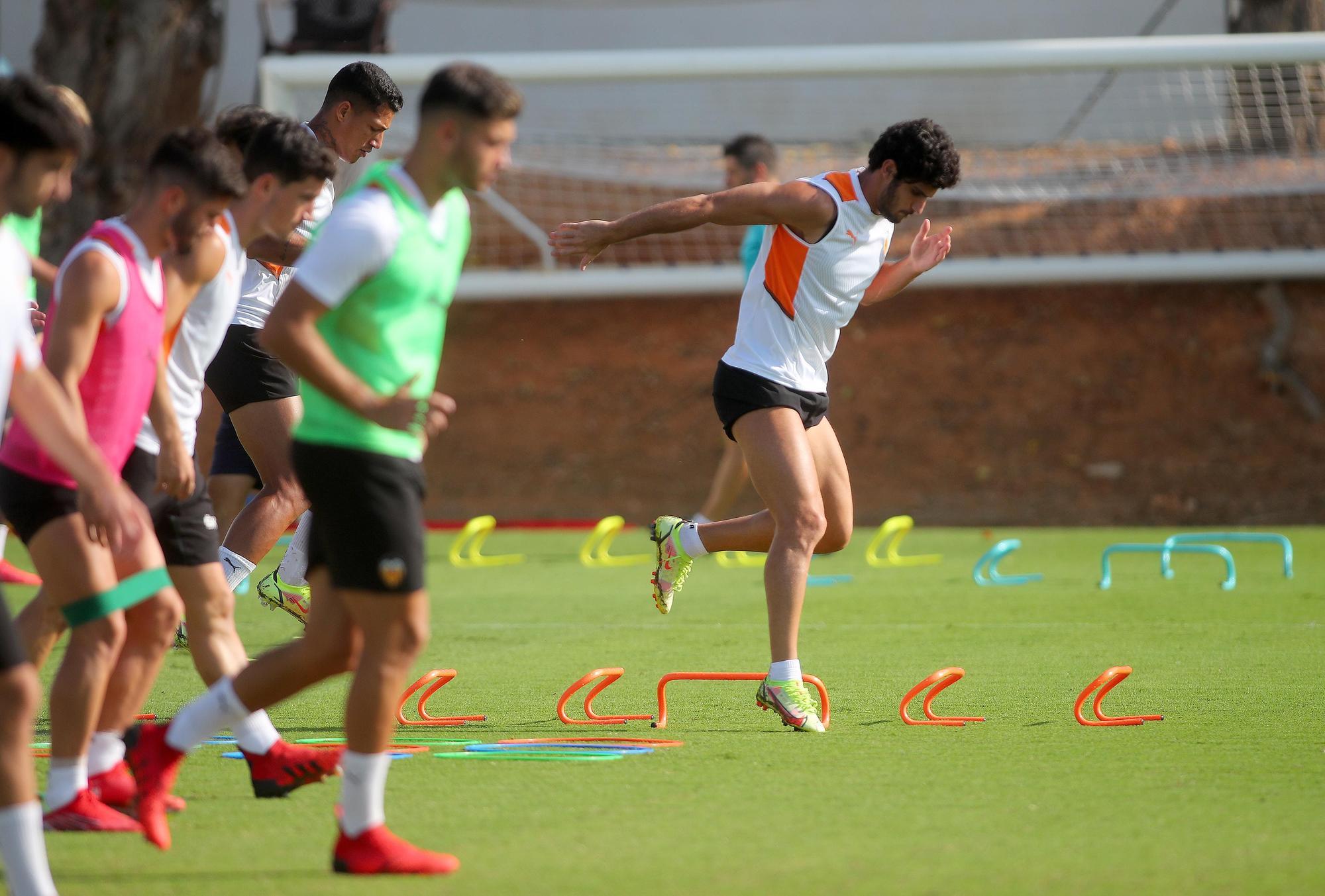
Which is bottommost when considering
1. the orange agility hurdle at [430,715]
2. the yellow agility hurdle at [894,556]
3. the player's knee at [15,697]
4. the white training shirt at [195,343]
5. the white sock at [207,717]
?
the yellow agility hurdle at [894,556]

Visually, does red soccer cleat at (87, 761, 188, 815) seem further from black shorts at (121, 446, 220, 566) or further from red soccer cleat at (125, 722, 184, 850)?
black shorts at (121, 446, 220, 566)

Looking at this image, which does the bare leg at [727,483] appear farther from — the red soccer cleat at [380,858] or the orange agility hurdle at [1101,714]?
the red soccer cleat at [380,858]

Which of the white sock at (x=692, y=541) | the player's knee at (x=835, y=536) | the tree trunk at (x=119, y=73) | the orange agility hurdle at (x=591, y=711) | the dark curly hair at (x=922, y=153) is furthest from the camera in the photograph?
the tree trunk at (x=119, y=73)

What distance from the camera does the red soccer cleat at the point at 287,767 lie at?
14.0ft

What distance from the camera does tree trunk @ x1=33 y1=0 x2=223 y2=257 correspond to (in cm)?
1584

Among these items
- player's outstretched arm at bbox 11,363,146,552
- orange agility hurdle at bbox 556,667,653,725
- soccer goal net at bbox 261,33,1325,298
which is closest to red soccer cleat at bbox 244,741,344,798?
player's outstretched arm at bbox 11,363,146,552

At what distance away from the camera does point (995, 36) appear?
59.7ft

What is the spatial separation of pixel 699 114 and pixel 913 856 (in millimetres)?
14168

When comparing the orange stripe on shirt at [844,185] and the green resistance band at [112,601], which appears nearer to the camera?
the green resistance band at [112,601]

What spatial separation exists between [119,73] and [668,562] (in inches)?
455

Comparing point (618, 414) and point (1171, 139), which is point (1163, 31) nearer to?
point (1171, 139)

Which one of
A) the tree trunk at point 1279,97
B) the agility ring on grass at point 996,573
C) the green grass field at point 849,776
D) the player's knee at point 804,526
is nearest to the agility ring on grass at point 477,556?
the green grass field at point 849,776

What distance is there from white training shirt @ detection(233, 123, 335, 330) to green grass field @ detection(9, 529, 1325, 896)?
154cm

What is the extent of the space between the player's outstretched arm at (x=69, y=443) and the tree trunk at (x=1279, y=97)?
1360 cm
